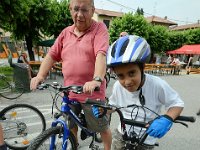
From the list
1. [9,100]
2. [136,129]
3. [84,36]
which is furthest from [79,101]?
[9,100]

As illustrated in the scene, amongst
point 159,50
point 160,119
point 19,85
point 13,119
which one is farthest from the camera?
point 159,50

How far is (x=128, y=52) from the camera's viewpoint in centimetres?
182

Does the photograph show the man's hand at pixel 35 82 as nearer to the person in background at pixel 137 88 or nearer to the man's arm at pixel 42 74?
the man's arm at pixel 42 74

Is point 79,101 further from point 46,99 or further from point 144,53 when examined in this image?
point 46,99

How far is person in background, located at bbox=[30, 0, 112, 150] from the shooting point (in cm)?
272

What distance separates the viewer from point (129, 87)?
1.98m

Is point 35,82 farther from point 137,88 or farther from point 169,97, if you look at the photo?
point 169,97

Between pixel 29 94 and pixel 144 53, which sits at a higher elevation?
pixel 144 53

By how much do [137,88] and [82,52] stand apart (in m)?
0.94

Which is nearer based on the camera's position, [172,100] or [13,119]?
[172,100]

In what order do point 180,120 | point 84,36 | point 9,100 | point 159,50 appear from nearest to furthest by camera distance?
point 180,120 → point 84,36 → point 9,100 → point 159,50

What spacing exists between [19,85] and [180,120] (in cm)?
765

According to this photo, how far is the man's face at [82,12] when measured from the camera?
2695mm

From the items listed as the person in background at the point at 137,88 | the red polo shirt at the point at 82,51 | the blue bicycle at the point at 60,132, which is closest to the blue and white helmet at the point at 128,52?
the person in background at the point at 137,88
